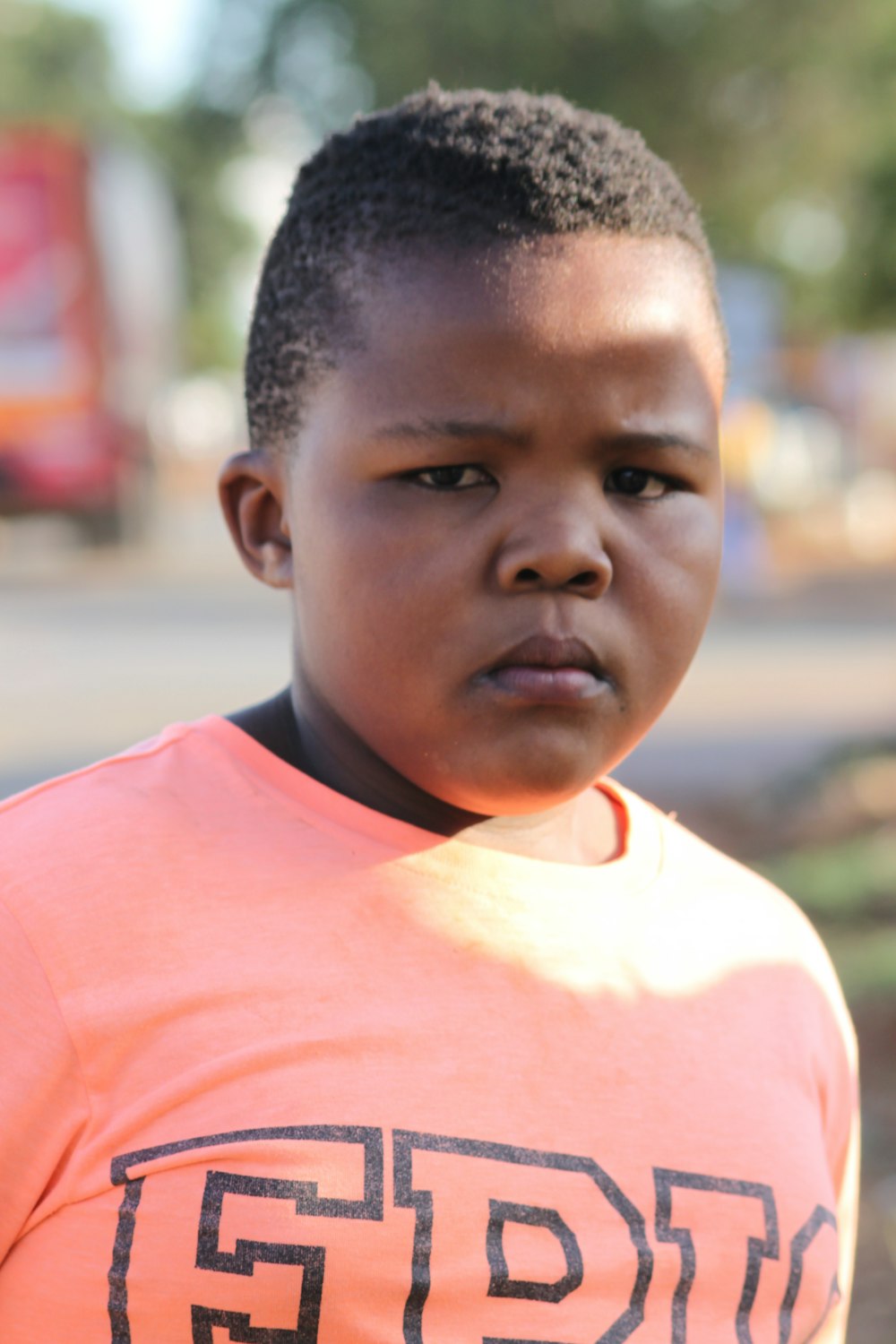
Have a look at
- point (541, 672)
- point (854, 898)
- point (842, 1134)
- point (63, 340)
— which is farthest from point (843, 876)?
point (63, 340)

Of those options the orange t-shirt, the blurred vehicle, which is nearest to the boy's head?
the orange t-shirt

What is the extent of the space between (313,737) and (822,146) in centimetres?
1657

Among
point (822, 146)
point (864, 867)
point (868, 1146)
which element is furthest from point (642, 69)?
point (868, 1146)

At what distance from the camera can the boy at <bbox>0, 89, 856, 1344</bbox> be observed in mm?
1301

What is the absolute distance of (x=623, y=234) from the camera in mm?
1469

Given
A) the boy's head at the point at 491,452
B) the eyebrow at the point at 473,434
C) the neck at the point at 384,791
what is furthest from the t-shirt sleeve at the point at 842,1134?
the eyebrow at the point at 473,434

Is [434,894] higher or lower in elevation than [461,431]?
lower

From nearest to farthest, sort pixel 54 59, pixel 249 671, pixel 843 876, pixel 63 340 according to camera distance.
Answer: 1. pixel 843 876
2. pixel 249 671
3. pixel 63 340
4. pixel 54 59

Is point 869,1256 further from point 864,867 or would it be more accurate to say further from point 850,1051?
point 864,867

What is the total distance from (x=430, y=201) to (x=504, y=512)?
285mm

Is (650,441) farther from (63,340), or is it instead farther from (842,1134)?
(63,340)

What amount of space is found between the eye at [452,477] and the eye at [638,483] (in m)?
0.12

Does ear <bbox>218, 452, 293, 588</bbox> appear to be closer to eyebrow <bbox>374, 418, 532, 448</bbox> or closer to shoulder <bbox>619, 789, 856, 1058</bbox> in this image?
eyebrow <bbox>374, 418, 532, 448</bbox>

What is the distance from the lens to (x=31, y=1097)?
129 centimetres
